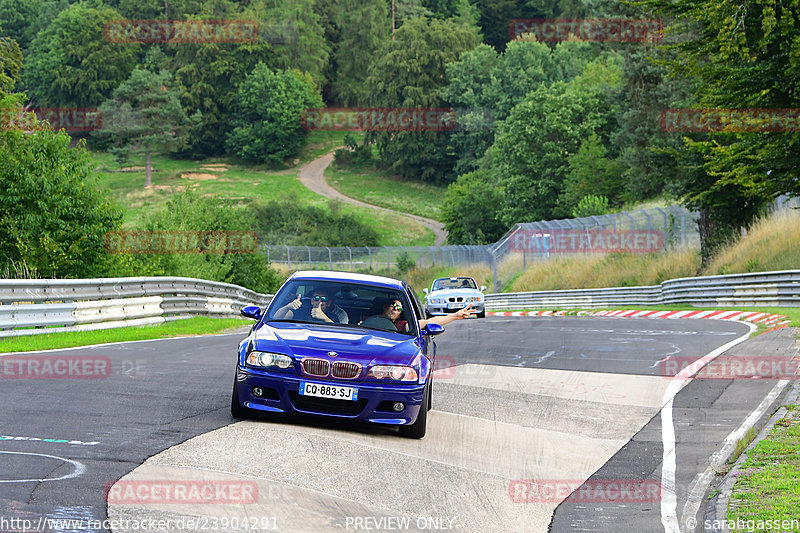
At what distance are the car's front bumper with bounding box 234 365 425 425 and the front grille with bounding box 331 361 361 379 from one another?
0.05 meters

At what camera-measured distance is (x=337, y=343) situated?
8.86m

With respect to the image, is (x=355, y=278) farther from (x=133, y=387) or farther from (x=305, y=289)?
(x=133, y=387)

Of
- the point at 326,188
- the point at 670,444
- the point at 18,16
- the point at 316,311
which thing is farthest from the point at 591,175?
the point at 18,16

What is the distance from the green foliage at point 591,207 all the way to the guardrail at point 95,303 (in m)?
40.0

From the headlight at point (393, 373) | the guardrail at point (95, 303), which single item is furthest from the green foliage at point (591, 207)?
the headlight at point (393, 373)

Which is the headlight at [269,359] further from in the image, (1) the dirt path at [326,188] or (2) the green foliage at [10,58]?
(1) the dirt path at [326,188]

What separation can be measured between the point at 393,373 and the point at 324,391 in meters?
0.63

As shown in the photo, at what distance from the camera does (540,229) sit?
163 feet

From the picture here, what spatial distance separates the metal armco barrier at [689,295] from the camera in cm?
2725

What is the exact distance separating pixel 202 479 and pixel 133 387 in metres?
4.54

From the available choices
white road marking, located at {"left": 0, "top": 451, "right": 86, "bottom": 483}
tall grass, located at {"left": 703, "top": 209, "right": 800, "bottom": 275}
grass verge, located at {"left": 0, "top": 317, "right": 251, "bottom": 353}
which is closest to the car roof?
white road marking, located at {"left": 0, "top": 451, "right": 86, "bottom": 483}

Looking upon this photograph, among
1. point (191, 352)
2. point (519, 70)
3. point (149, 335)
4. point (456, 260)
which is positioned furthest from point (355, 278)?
point (519, 70)

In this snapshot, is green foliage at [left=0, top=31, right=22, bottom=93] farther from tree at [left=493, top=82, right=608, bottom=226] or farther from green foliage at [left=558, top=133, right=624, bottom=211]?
tree at [left=493, top=82, right=608, bottom=226]

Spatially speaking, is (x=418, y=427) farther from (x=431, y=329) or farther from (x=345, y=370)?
(x=431, y=329)
